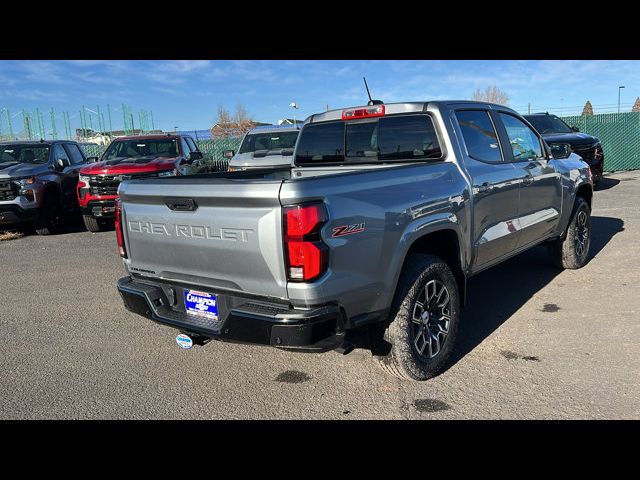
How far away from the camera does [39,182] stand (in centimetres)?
997

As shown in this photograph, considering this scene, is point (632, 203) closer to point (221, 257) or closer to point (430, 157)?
point (430, 157)

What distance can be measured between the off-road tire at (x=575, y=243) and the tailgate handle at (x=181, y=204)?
4539 millimetres

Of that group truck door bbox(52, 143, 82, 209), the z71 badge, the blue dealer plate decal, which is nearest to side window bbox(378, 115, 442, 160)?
the z71 badge

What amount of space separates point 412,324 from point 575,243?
12.0 feet

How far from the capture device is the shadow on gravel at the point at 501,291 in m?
4.46

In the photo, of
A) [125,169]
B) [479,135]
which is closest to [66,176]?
[125,169]

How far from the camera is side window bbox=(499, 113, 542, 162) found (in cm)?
495

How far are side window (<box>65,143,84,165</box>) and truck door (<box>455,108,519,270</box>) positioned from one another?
9.93 metres

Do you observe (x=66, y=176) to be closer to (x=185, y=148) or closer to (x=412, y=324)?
(x=185, y=148)

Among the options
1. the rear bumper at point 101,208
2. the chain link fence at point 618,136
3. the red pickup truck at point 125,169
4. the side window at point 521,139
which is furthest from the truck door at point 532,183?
the chain link fence at point 618,136

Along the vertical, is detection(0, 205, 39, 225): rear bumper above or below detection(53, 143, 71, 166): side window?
below

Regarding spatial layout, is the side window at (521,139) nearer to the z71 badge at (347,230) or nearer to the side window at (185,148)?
the z71 badge at (347,230)

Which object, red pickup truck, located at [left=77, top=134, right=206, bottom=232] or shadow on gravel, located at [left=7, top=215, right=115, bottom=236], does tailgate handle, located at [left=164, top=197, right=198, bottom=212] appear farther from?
shadow on gravel, located at [left=7, top=215, right=115, bottom=236]

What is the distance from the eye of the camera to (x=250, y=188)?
2812 millimetres
